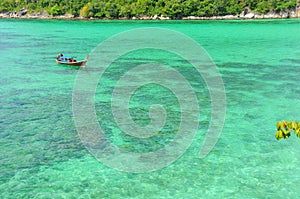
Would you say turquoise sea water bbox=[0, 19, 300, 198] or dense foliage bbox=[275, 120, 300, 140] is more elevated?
dense foliage bbox=[275, 120, 300, 140]

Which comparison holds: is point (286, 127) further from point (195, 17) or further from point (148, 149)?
point (195, 17)

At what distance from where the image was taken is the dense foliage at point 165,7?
165m

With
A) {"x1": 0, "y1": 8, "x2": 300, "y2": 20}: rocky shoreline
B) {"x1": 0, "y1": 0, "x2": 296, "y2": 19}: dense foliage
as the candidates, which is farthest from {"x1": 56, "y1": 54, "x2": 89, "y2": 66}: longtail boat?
{"x1": 0, "y1": 8, "x2": 300, "y2": 20}: rocky shoreline

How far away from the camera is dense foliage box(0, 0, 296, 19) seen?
165 m

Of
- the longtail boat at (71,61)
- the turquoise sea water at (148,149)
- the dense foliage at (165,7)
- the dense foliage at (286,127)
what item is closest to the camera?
the dense foliage at (286,127)

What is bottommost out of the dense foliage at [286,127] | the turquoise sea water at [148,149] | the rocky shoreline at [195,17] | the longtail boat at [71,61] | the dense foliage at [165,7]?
the turquoise sea water at [148,149]

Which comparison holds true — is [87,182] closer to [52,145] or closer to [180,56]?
[52,145]

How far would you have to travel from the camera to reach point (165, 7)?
171500 mm

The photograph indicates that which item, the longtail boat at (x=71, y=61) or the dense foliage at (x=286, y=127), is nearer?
the dense foliage at (x=286, y=127)

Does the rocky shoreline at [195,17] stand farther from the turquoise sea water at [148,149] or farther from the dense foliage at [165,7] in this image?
the turquoise sea water at [148,149]

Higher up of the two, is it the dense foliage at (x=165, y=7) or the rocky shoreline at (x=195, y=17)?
the dense foliage at (x=165, y=7)

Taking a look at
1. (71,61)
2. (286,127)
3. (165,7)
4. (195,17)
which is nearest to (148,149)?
(286,127)

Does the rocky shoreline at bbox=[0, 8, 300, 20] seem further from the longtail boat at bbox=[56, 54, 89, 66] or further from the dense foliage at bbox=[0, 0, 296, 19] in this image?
the longtail boat at bbox=[56, 54, 89, 66]

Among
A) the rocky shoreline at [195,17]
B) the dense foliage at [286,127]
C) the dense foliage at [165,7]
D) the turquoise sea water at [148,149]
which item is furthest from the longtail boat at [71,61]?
the rocky shoreline at [195,17]
